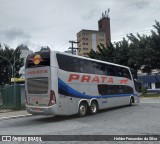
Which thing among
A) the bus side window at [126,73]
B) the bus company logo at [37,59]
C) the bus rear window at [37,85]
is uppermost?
the bus company logo at [37,59]

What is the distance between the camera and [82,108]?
57.9 ft

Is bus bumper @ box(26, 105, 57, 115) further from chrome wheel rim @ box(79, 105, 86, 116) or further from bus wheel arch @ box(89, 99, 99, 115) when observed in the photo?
bus wheel arch @ box(89, 99, 99, 115)

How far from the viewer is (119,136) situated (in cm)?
1028

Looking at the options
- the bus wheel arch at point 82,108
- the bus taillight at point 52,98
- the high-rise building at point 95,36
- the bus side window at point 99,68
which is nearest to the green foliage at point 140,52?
the bus side window at point 99,68

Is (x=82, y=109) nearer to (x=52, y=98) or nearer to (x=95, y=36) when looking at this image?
(x=52, y=98)

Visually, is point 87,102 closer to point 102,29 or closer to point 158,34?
point 158,34

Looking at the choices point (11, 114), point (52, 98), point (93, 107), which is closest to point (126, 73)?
point (93, 107)

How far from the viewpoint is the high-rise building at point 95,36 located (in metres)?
129

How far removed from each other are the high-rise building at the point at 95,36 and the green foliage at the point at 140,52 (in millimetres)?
74288

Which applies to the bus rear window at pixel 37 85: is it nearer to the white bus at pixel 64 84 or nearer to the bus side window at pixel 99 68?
the white bus at pixel 64 84

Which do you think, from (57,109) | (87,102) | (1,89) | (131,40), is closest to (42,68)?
(57,109)

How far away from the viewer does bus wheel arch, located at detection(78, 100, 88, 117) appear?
683 inches

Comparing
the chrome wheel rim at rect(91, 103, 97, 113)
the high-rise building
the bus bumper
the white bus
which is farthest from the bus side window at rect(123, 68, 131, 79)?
the high-rise building

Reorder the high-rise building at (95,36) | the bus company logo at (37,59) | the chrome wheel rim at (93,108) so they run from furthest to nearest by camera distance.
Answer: the high-rise building at (95,36) → the chrome wheel rim at (93,108) → the bus company logo at (37,59)
